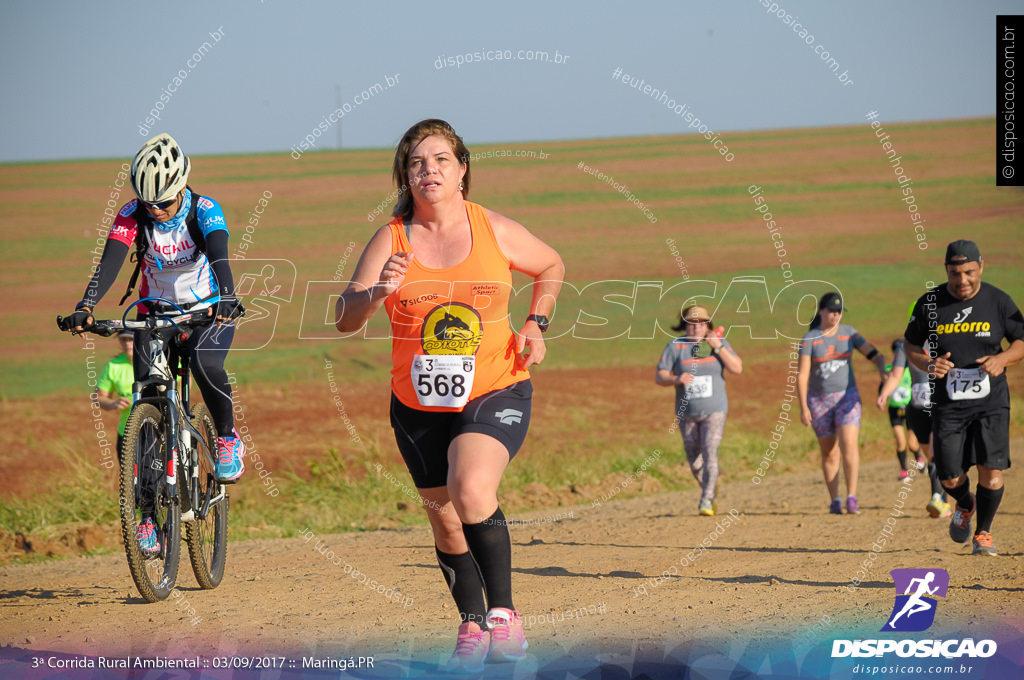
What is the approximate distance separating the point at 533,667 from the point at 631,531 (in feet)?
14.8

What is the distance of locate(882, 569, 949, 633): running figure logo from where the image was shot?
16.1 ft

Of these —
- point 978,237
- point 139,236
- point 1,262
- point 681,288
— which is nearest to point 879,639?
point 139,236

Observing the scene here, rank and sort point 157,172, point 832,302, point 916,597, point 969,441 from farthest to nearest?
point 832,302, point 969,441, point 157,172, point 916,597

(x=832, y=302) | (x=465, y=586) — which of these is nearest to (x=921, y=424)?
(x=832, y=302)

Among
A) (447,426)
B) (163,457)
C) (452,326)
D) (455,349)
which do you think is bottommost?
(163,457)

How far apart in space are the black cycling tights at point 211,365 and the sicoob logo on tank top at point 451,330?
1974mm

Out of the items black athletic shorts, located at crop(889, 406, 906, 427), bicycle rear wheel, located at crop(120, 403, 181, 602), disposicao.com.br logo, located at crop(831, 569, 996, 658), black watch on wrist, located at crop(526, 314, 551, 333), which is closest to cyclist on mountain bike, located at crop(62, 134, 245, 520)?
bicycle rear wheel, located at crop(120, 403, 181, 602)

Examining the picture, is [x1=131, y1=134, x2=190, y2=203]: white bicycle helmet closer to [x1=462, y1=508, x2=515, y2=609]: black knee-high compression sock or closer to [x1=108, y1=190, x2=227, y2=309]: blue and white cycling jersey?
[x1=108, y1=190, x2=227, y2=309]: blue and white cycling jersey

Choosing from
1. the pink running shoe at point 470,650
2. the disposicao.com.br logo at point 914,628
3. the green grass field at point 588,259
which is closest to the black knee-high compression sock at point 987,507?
the disposicao.com.br logo at point 914,628

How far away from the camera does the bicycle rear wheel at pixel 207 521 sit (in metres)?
6.03

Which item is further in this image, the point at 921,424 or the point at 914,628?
the point at 921,424

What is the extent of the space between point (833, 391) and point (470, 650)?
19.8ft

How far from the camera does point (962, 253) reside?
21.9 ft

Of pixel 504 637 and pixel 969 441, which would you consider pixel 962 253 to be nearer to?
pixel 969 441
